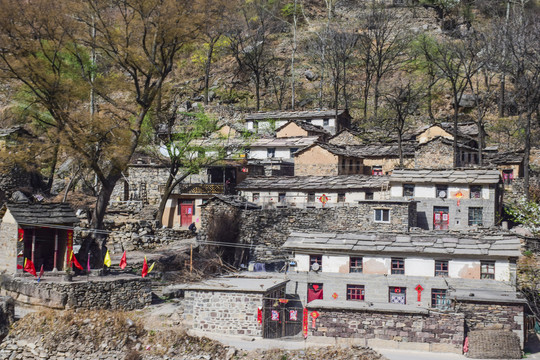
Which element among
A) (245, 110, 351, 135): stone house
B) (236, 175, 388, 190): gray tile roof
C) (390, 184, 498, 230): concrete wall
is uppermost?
(245, 110, 351, 135): stone house

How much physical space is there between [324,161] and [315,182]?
5130 millimetres

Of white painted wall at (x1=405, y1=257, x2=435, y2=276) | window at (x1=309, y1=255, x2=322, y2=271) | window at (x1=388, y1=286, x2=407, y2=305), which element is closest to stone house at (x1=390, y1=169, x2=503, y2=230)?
white painted wall at (x1=405, y1=257, x2=435, y2=276)

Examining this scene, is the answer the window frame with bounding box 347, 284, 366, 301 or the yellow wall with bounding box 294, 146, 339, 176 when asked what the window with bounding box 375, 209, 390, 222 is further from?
the yellow wall with bounding box 294, 146, 339, 176

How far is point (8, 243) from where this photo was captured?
2881cm

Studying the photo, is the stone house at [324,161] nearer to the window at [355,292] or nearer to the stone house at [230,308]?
the window at [355,292]

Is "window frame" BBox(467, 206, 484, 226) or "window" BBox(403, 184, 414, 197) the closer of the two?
"window frame" BBox(467, 206, 484, 226)

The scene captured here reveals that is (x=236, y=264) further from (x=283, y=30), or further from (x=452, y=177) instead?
(x=283, y=30)

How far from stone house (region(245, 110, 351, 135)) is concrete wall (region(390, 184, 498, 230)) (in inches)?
927

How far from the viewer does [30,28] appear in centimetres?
3058

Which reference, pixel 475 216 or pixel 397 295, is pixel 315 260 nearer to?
pixel 397 295

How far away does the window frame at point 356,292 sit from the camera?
28.2 m

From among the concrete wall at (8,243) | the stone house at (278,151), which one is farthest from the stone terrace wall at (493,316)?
the stone house at (278,151)

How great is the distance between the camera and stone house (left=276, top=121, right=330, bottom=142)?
57.7 meters

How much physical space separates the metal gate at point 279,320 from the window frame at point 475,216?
52.4 ft
